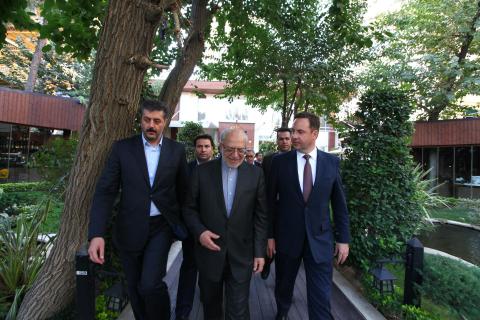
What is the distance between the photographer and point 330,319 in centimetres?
309

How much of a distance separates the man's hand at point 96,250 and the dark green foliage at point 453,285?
2.86 metres

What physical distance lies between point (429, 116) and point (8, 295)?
65.1 feet

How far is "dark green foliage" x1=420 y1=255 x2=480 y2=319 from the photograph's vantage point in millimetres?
3062

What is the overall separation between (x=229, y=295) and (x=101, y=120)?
186 cm

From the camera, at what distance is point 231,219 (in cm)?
292

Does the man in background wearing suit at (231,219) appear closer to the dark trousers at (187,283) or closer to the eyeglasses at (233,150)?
the eyeglasses at (233,150)

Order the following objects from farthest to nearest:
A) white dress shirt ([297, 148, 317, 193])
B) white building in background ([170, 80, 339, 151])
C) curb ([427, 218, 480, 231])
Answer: white building in background ([170, 80, 339, 151]) → curb ([427, 218, 480, 231]) → white dress shirt ([297, 148, 317, 193])

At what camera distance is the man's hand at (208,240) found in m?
2.80

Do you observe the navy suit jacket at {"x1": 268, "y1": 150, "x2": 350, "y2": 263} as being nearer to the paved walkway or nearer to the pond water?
the paved walkway

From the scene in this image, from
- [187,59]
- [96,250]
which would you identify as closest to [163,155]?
[96,250]

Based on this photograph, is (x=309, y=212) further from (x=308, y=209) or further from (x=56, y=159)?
(x=56, y=159)

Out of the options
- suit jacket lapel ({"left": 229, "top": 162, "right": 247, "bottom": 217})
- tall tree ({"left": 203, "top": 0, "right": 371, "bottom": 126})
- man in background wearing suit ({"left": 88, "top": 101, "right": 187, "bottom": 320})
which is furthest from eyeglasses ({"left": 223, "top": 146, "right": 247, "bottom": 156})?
tall tree ({"left": 203, "top": 0, "right": 371, "bottom": 126})

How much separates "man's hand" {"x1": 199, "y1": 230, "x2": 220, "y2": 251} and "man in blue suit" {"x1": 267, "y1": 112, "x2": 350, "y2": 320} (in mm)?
708

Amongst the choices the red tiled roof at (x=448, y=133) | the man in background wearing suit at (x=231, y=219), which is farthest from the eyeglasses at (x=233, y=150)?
the red tiled roof at (x=448, y=133)
